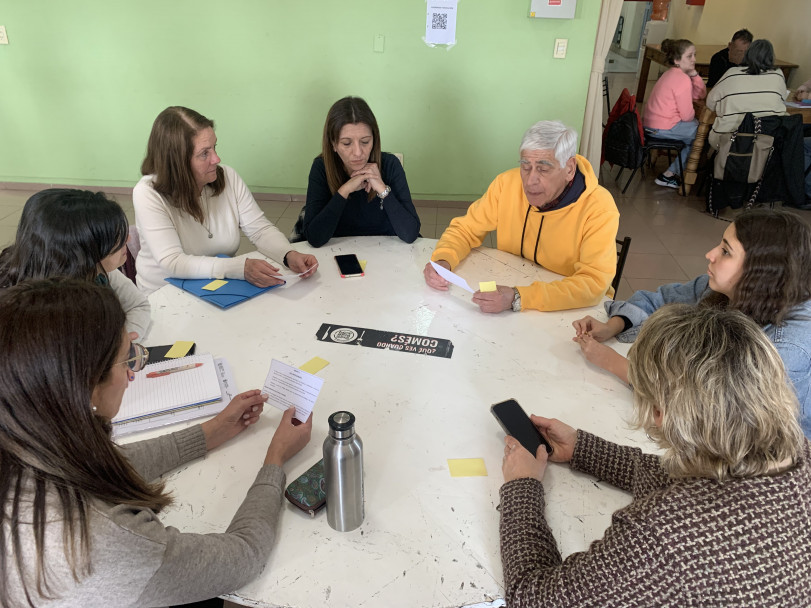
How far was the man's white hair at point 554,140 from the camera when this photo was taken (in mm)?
2004

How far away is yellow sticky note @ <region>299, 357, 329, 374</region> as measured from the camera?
1604 mm

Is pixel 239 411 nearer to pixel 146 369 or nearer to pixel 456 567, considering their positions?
pixel 146 369

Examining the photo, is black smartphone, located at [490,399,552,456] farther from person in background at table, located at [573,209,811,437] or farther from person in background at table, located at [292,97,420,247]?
person in background at table, located at [292,97,420,247]

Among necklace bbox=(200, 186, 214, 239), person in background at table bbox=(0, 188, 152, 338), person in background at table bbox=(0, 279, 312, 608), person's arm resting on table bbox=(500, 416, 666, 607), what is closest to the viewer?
person in background at table bbox=(0, 279, 312, 608)

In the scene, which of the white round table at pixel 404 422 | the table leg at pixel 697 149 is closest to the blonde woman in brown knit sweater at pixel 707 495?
the white round table at pixel 404 422

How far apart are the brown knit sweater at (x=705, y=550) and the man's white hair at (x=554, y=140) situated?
1.33m

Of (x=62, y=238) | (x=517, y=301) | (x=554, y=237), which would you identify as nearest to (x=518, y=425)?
(x=517, y=301)

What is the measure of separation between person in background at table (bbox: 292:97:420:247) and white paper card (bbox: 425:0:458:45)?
2.00 metres

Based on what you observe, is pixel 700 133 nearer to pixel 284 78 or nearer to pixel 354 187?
pixel 284 78

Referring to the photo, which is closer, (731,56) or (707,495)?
(707,495)

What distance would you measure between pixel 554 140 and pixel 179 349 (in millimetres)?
1447

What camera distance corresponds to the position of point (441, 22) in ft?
13.4

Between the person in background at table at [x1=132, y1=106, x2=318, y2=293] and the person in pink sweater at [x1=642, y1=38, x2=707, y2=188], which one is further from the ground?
the person in pink sweater at [x1=642, y1=38, x2=707, y2=188]

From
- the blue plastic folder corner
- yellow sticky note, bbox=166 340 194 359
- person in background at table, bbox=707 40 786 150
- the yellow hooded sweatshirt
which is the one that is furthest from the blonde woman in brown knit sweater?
person in background at table, bbox=707 40 786 150
